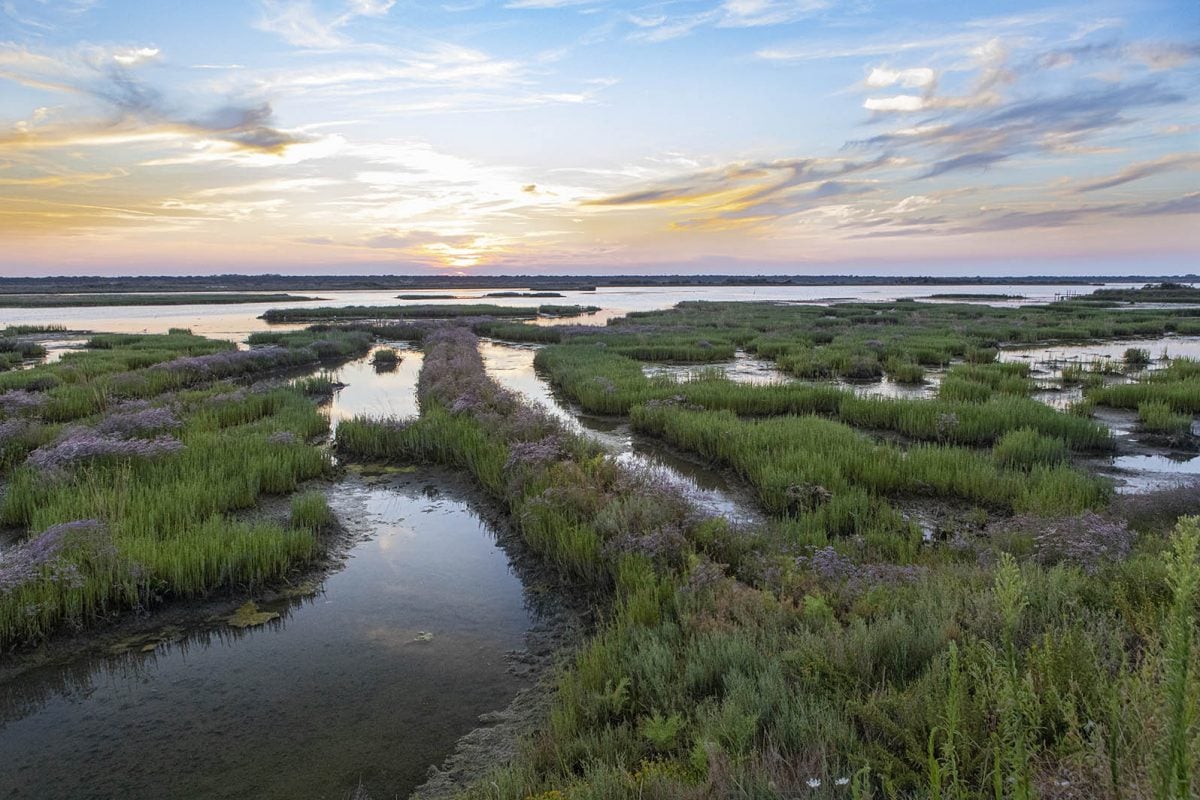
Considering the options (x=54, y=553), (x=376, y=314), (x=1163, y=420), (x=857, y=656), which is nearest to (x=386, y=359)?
(x=54, y=553)

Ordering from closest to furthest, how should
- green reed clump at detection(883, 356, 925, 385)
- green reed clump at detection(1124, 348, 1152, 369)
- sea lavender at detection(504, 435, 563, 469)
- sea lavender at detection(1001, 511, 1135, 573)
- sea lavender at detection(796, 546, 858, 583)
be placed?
sea lavender at detection(1001, 511, 1135, 573) → sea lavender at detection(796, 546, 858, 583) → sea lavender at detection(504, 435, 563, 469) → green reed clump at detection(883, 356, 925, 385) → green reed clump at detection(1124, 348, 1152, 369)

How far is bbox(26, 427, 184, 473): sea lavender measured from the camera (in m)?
11.4

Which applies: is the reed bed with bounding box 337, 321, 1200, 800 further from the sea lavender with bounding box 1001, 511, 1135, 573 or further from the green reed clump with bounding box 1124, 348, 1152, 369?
the green reed clump with bounding box 1124, 348, 1152, 369

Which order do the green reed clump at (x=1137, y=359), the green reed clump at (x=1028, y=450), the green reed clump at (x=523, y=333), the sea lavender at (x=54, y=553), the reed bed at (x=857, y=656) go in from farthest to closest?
the green reed clump at (x=523, y=333) < the green reed clump at (x=1137, y=359) < the green reed clump at (x=1028, y=450) < the sea lavender at (x=54, y=553) < the reed bed at (x=857, y=656)

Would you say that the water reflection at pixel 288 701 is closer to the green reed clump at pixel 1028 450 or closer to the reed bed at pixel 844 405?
the green reed clump at pixel 1028 450

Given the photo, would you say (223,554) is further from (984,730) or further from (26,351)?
(26,351)

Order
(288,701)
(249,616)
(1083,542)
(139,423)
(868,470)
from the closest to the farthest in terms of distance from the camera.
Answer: (288,701), (1083,542), (249,616), (868,470), (139,423)

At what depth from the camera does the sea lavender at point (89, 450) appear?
1141cm

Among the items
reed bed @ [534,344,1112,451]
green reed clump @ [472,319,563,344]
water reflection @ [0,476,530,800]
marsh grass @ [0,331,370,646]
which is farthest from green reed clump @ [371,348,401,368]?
water reflection @ [0,476,530,800]

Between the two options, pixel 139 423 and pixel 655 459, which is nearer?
pixel 139 423

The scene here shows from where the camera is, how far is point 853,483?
11422mm

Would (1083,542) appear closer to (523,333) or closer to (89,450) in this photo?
(89,450)

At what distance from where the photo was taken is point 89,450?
11734mm

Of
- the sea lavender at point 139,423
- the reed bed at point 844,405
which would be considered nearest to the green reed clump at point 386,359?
the reed bed at point 844,405
